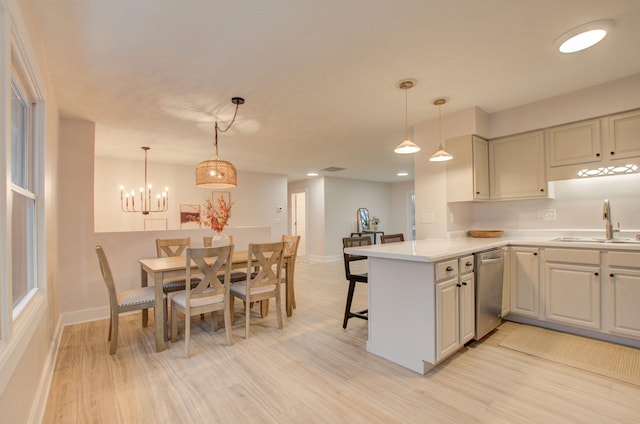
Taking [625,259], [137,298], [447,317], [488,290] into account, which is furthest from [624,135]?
[137,298]

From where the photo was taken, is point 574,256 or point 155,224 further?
point 155,224

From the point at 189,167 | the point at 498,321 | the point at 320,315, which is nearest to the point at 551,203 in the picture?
the point at 498,321

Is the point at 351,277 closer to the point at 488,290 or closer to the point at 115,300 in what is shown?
the point at 488,290

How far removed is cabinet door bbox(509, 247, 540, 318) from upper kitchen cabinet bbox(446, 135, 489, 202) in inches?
29.3

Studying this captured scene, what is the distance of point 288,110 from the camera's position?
11.0 feet

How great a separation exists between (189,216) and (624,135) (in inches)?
265

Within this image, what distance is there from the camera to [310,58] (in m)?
2.31

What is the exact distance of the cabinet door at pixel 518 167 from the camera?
10.8ft

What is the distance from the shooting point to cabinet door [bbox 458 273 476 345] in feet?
8.06

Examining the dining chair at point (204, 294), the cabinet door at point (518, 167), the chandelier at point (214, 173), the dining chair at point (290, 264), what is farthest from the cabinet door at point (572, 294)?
the chandelier at point (214, 173)

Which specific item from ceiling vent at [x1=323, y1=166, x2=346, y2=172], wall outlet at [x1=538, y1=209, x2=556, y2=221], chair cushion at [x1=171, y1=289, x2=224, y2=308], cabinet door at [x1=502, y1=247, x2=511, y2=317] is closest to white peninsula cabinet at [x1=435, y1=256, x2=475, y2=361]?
cabinet door at [x1=502, y1=247, x2=511, y2=317]

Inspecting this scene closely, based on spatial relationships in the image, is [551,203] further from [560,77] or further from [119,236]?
[119,236]

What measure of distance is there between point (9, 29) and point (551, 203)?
4510 mm

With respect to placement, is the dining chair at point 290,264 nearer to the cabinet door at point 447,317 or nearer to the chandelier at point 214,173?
the chandelier at point 214,173
